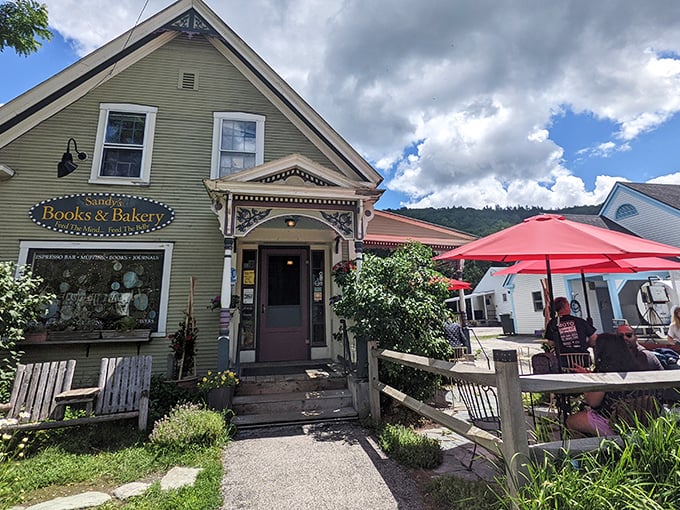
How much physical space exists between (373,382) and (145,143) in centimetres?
662

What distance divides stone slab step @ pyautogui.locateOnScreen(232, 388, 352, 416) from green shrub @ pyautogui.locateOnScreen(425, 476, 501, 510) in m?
2.25

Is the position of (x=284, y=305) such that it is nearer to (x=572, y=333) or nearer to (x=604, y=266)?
(x=572, y=333)

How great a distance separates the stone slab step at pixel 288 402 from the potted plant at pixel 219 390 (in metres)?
0.23

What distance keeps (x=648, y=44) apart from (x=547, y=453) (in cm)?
734

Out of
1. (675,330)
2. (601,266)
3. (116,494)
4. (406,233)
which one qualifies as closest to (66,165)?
(116,494)

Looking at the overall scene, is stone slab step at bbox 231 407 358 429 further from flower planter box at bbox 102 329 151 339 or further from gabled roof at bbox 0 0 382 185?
gabled roof at bbox 0 0 382 185

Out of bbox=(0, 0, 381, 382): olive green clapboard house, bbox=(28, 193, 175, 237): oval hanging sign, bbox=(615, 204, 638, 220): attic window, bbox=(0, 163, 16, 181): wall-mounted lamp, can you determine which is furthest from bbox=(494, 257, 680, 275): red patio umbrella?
bbox=(615, 204, 638, 220): attic window

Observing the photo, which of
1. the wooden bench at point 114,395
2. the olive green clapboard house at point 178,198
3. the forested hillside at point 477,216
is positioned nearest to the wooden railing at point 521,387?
the olive green clapboard house at point 178,198

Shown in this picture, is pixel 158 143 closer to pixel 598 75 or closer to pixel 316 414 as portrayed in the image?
pixel 316 414

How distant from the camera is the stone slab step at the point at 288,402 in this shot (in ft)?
15.5

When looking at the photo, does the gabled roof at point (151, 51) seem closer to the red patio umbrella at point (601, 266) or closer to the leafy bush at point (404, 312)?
the leafy bush at point (404, 312)

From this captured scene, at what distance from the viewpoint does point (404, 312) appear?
4.57 metres

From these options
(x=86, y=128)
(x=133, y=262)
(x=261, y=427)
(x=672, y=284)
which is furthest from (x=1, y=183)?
(x=672, y=284)

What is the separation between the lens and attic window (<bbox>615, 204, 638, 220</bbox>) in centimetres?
1376
